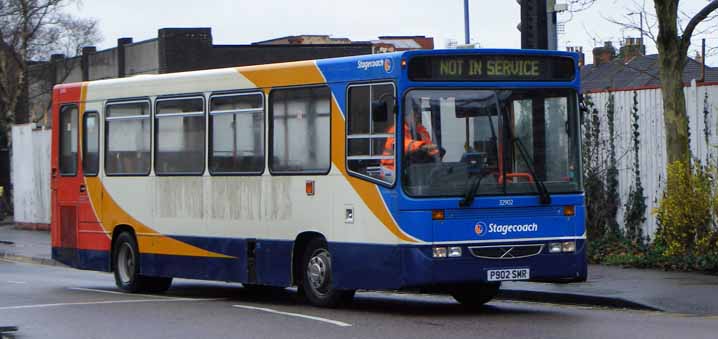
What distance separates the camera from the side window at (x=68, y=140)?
21125mm

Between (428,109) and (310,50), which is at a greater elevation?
(310,50)

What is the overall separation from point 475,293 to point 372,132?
264cm

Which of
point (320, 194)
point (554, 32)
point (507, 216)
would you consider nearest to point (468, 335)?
point (507, 216)

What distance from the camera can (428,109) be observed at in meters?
14.6

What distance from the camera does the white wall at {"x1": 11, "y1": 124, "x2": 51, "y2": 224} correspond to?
39594mm

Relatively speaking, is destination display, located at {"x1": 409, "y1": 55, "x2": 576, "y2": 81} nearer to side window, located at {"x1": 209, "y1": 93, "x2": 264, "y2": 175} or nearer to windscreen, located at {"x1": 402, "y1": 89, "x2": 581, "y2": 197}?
windscreen, located at {"x1": 402, "y1": 89, "x2": 581, "y2": 197}

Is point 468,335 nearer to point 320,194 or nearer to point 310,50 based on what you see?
point 320,194

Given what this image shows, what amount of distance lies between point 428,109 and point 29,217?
2837cm

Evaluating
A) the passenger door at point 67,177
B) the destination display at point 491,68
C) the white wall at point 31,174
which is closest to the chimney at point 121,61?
the white wall at point 31,174

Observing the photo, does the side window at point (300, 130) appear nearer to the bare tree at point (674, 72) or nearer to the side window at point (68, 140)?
the side window at point (68, 140)

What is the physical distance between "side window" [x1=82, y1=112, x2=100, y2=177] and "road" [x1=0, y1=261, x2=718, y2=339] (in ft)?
7.00

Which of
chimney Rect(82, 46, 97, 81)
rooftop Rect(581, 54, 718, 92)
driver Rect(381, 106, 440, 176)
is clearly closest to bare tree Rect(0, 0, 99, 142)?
chimney Rect(82, 46, 97, 81)

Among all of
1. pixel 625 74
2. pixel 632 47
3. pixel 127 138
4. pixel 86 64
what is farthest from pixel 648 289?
pixel 86 64

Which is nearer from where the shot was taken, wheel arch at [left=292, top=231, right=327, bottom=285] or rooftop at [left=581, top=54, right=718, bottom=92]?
wheel arch at [left=292, top=231, right=327, bottom=285]
